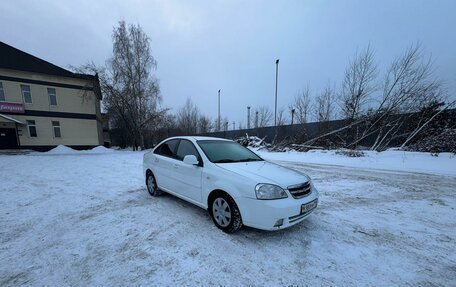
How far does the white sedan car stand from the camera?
10.0ft

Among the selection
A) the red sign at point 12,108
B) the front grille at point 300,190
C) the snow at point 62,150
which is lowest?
the snow at point 62,150

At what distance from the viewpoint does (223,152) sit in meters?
4.32

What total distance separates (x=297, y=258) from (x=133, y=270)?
212cm

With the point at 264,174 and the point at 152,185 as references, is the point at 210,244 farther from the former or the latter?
the point at 152,185

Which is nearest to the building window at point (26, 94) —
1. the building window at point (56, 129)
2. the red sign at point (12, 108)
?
the red sign at point (12, 108)

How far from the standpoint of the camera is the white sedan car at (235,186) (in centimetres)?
305

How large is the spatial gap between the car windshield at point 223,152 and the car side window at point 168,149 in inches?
30.3

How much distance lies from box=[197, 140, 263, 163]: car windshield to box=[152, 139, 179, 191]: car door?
80 centimetres

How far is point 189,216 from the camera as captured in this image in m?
4.14

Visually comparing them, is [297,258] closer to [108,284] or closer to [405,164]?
[108,284]

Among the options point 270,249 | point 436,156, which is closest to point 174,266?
point 270,249

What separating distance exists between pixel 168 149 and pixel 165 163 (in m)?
0.39

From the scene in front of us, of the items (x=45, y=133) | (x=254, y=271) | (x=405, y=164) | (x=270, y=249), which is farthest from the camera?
(x=45, y=133)

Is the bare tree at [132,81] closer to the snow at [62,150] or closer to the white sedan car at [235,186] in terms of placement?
the snow at [62,150]
